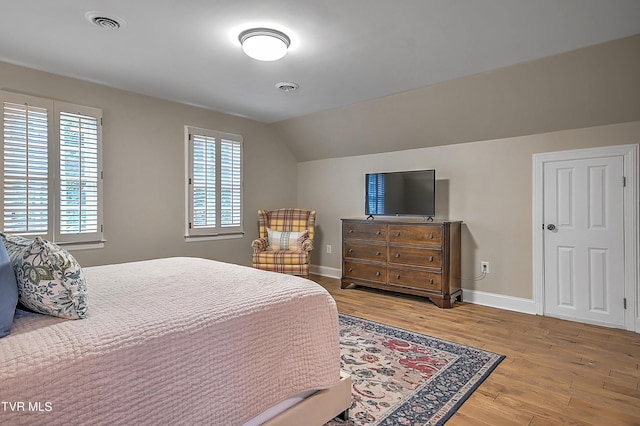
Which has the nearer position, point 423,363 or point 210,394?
point 210,394

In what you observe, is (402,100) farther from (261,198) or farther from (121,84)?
(121,84)

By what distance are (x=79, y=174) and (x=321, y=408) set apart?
3.29 meters

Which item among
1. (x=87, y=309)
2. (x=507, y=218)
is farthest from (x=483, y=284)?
(x=87, y=309)

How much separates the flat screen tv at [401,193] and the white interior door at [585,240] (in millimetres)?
1181

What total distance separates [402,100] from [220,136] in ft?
Answer: 7.81

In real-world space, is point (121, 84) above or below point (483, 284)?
above

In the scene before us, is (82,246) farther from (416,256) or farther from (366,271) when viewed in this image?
(416,256)

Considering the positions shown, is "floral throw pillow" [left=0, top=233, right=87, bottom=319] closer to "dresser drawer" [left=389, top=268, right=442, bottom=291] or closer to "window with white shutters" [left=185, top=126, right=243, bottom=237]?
"window with white shutters" [left=185, top=126, right=243, bottom=237]

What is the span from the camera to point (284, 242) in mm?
4914

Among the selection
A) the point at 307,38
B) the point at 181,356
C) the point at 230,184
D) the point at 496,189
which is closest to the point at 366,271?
the point at 496,189

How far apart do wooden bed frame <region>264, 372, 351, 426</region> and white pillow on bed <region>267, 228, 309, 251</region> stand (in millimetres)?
3096

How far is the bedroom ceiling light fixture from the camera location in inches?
99.0

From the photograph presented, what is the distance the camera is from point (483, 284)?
409cm

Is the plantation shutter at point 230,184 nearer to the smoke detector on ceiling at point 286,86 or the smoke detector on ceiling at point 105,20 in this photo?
the smoke detector on ceiling at point 286,86
